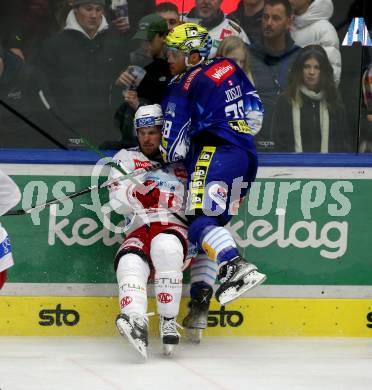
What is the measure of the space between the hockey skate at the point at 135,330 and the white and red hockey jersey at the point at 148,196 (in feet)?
1.75

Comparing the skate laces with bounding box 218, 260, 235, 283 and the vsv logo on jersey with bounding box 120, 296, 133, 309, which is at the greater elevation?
the skate laces with bounding box 218, 260, 235, 283

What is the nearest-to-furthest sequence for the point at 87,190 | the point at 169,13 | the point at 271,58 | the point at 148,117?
1. the point at 148,117
2. the point at 87,190
3. the point at 169,13
4. the point at 271,58

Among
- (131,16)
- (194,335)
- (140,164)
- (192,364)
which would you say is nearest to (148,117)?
(140,164)

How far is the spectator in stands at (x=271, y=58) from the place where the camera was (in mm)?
6109

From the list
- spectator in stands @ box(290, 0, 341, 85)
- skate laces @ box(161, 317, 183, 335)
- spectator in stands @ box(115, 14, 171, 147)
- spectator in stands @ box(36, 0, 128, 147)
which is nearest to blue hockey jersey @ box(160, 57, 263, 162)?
spectator in stands @ box(115, 14, 171, 147)

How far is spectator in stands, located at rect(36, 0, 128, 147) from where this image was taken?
5.99m

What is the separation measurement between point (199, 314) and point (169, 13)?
1.48 meters

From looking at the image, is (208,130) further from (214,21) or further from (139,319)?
(139,319)

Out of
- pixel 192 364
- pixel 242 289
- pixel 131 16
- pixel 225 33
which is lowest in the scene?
Answer: pixel 192 364

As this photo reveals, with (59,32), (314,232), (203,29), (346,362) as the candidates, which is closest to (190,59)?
(203,29)

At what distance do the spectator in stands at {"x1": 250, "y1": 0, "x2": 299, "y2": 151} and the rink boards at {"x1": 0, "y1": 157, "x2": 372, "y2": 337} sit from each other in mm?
236

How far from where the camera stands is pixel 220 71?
18.8ft

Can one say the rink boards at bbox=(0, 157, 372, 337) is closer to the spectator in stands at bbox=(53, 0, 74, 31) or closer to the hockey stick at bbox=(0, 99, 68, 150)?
the hockey stick at bbox=(0, 99, 68, 150)

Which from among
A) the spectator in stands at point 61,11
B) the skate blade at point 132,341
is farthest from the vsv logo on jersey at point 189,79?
the skate blade at point 132,341
